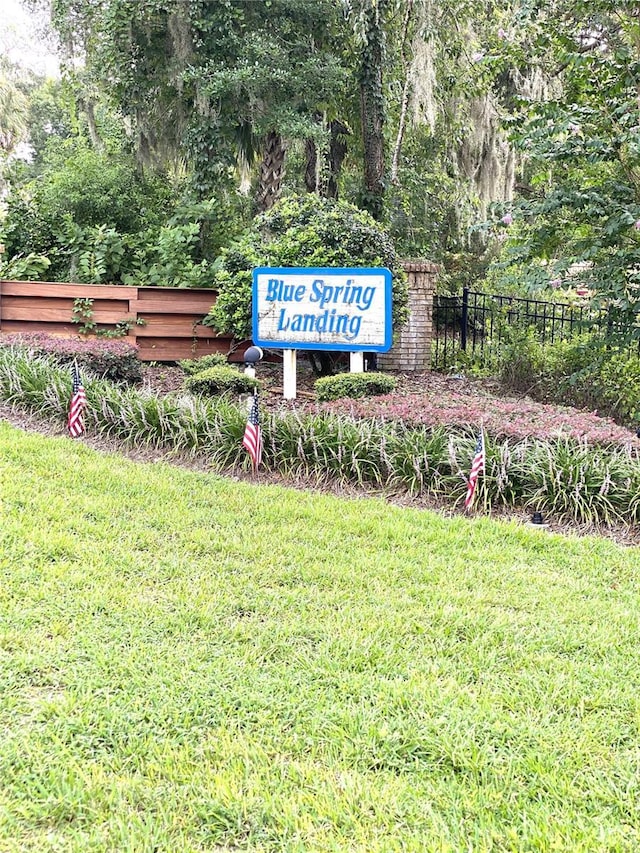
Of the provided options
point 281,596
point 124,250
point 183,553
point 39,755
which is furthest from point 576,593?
point 124,250

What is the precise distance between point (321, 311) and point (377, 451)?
191 centimetres

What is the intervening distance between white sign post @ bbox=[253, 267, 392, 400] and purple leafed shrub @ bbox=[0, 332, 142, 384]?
117 centimetres

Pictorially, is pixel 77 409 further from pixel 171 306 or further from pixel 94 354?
pixel 171 306

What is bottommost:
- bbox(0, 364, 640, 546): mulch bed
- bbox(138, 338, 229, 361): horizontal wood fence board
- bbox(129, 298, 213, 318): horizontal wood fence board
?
bbox(0, 364, 640, 546): mulch bed

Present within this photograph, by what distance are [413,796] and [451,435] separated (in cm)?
282

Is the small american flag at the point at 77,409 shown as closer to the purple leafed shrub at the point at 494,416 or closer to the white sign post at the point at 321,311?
the purple leafed shrub at the point at 494,416

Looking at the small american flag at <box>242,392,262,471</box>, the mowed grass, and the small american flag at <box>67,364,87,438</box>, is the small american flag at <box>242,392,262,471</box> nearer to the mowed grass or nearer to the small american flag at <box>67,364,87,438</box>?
the mowed grass

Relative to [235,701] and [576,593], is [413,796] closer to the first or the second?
[235,701]

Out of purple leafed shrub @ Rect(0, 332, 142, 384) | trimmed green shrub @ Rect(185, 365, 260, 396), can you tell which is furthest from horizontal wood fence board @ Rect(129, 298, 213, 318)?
trimmed green shrub @ Rect(185, 365, 260, 396)

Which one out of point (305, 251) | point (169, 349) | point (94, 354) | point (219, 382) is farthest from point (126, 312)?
point (219, 382)

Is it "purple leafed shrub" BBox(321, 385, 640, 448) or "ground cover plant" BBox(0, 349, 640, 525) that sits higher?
"purple leafed shrub" BBox(321, 385, 640, 448)

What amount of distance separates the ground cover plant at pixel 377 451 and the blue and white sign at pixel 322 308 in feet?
3.39

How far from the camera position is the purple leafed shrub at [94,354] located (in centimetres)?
583

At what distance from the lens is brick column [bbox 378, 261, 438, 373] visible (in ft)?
25.8
